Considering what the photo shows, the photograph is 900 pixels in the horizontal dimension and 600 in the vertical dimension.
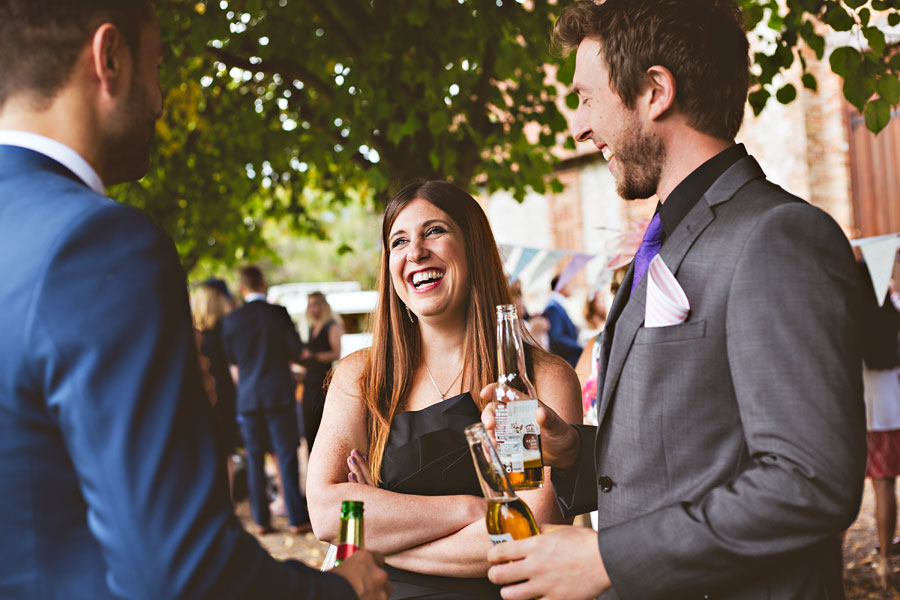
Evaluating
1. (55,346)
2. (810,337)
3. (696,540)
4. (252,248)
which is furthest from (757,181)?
(252,248)

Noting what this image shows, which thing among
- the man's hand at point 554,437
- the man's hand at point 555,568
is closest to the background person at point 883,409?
the man's hand at point 554,437

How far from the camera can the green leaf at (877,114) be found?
3592 millimetres

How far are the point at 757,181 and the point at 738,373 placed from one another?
17.3 inches

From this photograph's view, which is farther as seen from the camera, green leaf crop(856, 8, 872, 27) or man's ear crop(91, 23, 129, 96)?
green leaf crop(856, 8, 872, 27)

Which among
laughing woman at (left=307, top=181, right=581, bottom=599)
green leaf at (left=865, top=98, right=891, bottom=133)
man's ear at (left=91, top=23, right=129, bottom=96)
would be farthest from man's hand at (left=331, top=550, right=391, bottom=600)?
green leaf at (left=865, top=98, right=891, bottom=133)

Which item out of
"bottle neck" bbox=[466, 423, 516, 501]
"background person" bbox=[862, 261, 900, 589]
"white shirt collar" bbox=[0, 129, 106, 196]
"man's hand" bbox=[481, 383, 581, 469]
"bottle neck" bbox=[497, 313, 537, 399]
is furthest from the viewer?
"background person" bbox=[862, 261, 900, 589]

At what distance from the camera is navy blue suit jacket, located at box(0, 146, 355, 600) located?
1.09 meters

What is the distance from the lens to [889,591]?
18.7ft

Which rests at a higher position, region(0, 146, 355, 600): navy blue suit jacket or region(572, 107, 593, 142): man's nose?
region(572, 107, 593, 142): man's nose

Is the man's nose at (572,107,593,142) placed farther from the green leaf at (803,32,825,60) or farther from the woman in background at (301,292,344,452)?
the woman in background at (301,292,344,452)

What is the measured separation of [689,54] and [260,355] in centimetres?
716

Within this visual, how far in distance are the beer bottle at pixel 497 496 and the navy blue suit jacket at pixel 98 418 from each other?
0.60m

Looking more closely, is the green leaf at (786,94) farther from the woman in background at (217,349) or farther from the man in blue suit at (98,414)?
the woman in background at (217,349)

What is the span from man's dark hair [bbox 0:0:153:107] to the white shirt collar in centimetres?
6
